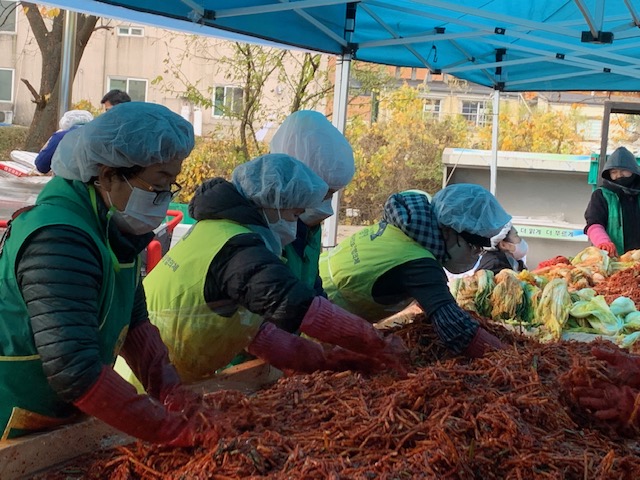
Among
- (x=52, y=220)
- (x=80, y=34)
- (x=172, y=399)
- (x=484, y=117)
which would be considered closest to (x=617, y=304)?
(x=172, y=399)

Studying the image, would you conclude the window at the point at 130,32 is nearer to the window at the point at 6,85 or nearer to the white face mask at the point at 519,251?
the window at the point at 6,85

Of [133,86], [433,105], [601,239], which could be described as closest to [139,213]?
[601,239]

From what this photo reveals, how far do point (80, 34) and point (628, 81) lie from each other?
906 centimetres

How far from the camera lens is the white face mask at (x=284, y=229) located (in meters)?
3.32

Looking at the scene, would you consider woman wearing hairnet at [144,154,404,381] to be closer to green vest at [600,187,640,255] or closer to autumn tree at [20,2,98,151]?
green vest at [600,187,640,255]

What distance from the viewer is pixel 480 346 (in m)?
3.48

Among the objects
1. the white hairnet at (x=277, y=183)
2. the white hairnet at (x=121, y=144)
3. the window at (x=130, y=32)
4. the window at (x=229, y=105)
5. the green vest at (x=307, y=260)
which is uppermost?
the window at (x=130, y=32)

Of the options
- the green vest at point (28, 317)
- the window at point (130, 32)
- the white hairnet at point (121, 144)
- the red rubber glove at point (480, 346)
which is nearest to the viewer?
the green vest at point (28, 317)

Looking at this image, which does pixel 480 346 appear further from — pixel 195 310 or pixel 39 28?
pixel 39 28

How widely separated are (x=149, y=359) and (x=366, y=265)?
134cm

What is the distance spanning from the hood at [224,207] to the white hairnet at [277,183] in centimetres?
5

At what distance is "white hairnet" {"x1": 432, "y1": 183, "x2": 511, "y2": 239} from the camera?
3756mm

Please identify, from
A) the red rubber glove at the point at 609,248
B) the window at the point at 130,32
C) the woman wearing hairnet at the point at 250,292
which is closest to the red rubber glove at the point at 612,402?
the woman wearing hairnet at the point at 250,292

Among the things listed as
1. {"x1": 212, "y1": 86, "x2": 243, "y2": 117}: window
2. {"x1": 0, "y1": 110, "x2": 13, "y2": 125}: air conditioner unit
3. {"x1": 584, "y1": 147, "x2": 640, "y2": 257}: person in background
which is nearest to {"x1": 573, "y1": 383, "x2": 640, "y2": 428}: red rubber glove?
{"x1": 584, "y1": 147, "x2": 640, "y2": 257}: person in background
